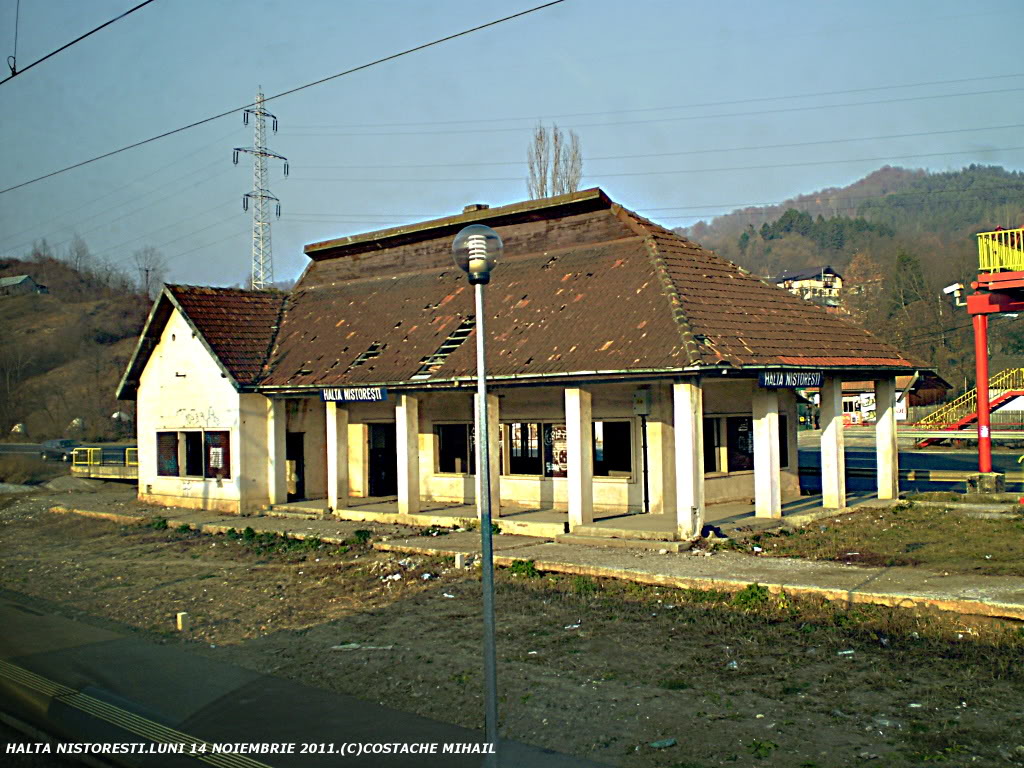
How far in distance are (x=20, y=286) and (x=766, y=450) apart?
4944 inches

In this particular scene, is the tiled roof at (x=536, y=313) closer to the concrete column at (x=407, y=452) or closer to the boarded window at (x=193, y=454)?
the concrete column at (x=407, y=452)

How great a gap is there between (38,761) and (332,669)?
319 centimetres

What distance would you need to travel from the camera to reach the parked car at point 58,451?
54.4m

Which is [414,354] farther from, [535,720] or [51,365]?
[51,365]

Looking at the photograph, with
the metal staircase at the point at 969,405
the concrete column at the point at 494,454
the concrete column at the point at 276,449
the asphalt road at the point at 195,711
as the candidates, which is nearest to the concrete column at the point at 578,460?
the concrete column at the point at 494,454

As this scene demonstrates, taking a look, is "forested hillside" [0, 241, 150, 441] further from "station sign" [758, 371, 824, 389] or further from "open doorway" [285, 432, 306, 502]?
"station sign" [758, 371, 824, 389]

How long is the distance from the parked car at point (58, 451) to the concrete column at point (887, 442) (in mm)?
46674

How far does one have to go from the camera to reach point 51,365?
96688 millimetres

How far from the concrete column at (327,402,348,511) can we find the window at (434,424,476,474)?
242 cm

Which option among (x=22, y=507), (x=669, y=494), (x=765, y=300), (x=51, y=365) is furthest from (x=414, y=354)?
(x=51, y=365)

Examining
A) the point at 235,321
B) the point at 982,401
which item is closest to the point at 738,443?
the point at 982,401

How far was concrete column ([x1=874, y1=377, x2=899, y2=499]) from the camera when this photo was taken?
1980 centimetres

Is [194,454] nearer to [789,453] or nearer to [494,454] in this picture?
[494,454]

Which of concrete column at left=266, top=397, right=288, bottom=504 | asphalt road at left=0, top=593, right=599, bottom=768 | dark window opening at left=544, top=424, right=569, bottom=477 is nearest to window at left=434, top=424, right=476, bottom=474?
dark window opening at left=544, top=424, right=569, bottom=477
